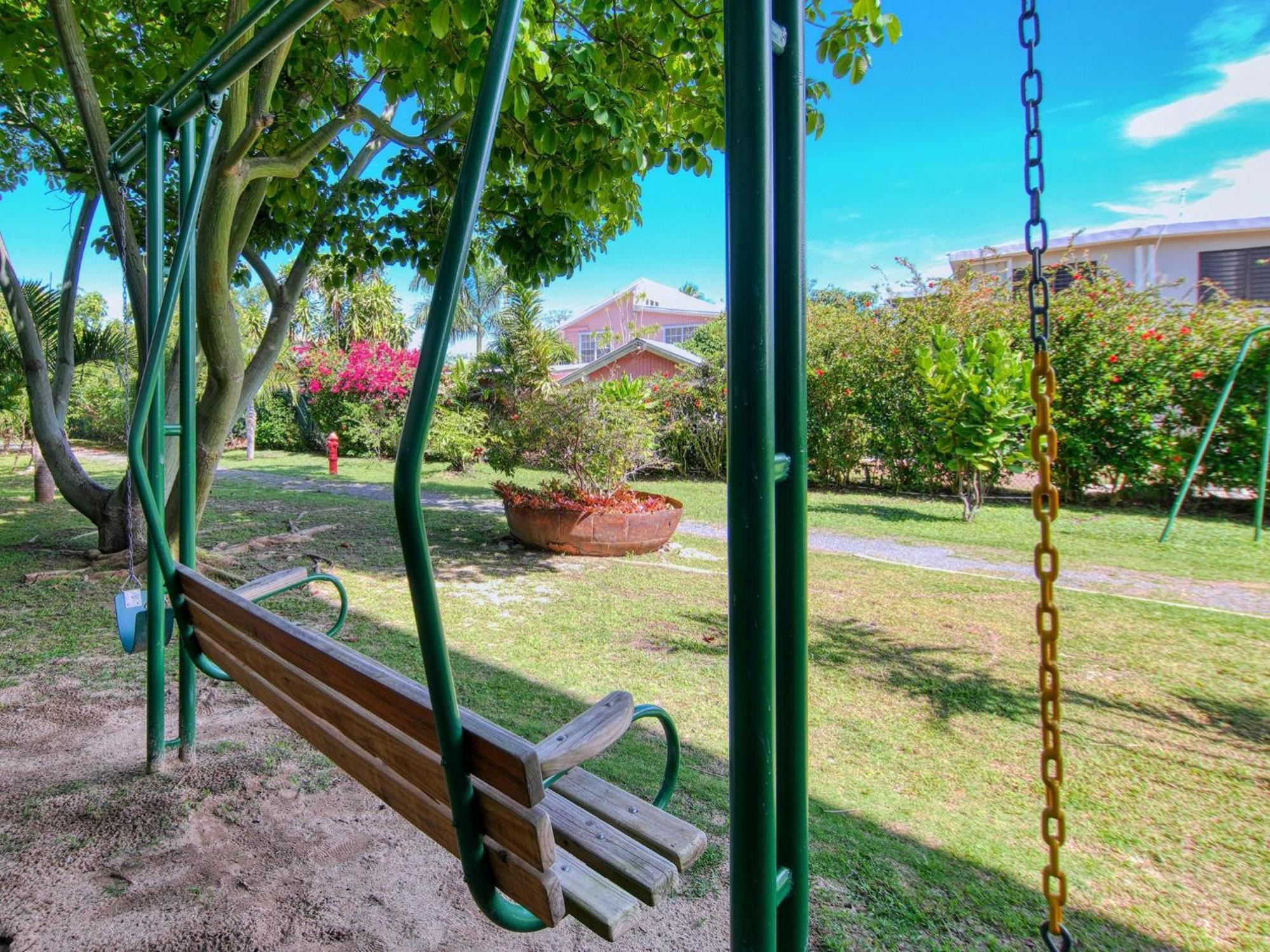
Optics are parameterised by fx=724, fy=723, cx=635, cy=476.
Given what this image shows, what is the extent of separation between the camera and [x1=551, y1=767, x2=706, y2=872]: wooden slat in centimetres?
135

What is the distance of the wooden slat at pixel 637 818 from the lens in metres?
1.35

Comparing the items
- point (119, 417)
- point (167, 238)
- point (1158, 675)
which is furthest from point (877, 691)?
point (119, 417)

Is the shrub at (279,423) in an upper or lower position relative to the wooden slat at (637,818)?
upper

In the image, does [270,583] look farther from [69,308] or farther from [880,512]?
[880,512]

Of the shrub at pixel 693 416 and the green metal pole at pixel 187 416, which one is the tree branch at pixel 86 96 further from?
the shrub at pixel 693 416

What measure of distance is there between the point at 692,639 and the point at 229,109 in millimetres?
4127

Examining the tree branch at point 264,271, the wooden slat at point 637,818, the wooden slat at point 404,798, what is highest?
the tree branch at point 264,271

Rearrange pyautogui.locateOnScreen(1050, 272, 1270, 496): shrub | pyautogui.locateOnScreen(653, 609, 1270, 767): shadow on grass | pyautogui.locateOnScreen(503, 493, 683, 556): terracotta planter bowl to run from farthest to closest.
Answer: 1. pyautogui.locateOnScreen(1050, 272, 1270, 496): shrub
2. pyautogui.locateOnScreen(503, 493, 683, 556): terracotta planter bowl
3. pyautogui.locateOnScreen(653, 609, 1270, 767): shadow on grass

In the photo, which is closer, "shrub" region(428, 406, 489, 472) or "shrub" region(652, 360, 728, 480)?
"shrub" region(652, 360, 728, 480)

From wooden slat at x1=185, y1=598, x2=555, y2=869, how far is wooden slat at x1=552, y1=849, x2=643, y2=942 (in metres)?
0.16

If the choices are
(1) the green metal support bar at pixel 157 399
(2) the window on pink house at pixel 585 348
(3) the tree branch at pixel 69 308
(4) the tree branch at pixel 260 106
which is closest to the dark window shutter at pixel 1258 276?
(4) the tree branch at pixel 260 106

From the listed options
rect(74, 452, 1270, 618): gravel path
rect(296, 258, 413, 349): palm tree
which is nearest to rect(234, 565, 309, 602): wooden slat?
rect(74, 452, 1270, 618): gravel path

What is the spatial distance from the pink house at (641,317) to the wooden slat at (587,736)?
90.5 ft

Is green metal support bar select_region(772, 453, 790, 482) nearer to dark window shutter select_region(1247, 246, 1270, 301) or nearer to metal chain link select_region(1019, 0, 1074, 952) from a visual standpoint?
metal chain link select_region(1019, 0, 1074, 952)
